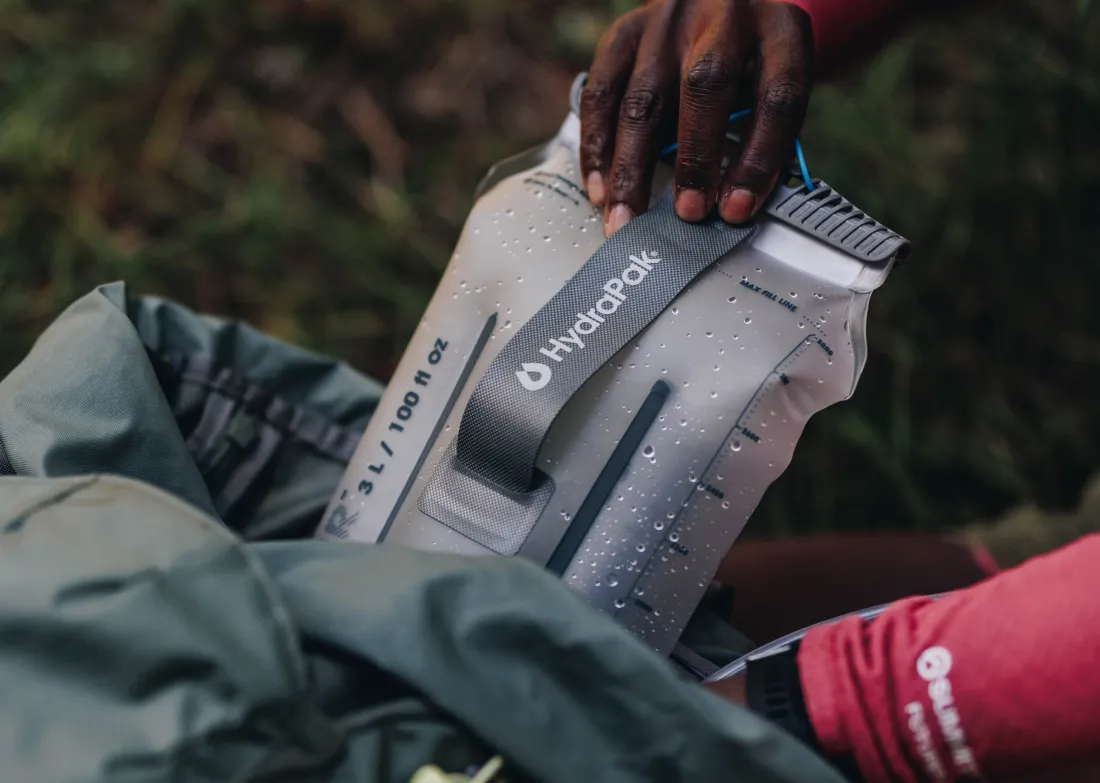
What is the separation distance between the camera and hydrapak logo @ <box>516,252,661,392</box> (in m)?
0.58

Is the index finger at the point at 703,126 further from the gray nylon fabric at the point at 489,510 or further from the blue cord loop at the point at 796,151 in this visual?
the gray nylon fabric at the point at 489,510

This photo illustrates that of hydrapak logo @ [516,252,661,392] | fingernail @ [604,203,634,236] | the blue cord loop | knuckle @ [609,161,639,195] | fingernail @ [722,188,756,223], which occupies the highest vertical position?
the blue cord loop

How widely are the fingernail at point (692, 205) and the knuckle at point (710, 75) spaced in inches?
2.8

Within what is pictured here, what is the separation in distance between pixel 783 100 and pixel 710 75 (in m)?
0.05

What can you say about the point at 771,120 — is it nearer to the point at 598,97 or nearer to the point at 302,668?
the point at 598,97

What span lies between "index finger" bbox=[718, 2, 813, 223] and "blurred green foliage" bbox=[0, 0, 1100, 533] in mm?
611

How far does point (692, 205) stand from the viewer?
612 millimetres

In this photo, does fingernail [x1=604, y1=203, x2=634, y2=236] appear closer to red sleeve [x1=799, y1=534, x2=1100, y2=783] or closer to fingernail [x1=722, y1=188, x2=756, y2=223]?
fingernail [x1=722, y1=188, x2=756, y2=223]

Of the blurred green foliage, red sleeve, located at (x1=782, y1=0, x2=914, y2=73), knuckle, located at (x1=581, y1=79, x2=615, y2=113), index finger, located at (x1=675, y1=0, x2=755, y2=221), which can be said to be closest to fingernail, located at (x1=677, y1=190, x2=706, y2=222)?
index finger, located at (x1=675, y1=0, x2=755, y2=221)

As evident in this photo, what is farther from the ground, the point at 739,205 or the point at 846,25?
the point at 846,25

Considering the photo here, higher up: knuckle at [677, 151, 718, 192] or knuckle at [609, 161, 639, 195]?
knuckle at [677, 151, 718, 192]

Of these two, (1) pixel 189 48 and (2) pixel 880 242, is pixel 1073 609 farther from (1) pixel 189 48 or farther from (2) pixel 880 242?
(1) pixel 189 48

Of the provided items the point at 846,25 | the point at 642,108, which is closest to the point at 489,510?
the point at 642,108

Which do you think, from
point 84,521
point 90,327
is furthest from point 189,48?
point 84,521
